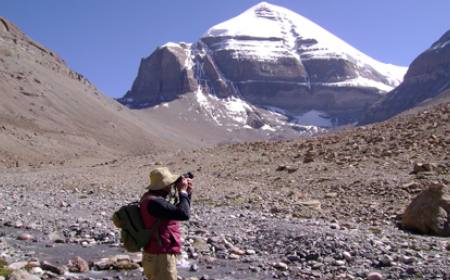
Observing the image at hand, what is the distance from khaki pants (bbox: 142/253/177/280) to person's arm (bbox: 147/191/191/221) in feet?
2.06

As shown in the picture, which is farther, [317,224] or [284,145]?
[284,145]

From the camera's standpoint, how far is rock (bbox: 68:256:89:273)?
41.6 feet

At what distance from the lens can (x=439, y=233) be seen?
16500mm

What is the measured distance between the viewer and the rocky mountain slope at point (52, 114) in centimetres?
10638

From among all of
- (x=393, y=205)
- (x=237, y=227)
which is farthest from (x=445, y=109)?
(x=237, y=227)

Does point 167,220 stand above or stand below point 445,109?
below

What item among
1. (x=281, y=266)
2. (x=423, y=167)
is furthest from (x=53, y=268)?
(x=423, y=167)

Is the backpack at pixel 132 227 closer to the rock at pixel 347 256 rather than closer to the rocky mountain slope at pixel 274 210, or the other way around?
the rocky mountain slope at pixel 274 210

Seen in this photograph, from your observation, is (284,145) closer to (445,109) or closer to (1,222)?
(445,109)

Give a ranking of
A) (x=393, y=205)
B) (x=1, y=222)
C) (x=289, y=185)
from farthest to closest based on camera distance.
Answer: (x=289, y=185) → (x=393, y=205) → (x=1, y=222)

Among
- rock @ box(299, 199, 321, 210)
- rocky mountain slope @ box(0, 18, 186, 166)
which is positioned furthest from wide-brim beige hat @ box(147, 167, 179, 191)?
rocky mountain slope @ box(0, 18, 186, 166)

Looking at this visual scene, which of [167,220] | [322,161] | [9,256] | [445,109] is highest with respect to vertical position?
[445,109]

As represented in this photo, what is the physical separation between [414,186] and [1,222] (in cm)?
1367

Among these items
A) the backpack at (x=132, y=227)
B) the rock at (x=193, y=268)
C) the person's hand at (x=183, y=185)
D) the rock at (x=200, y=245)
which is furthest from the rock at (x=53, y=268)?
the person's hand at (x=183, y=185)
